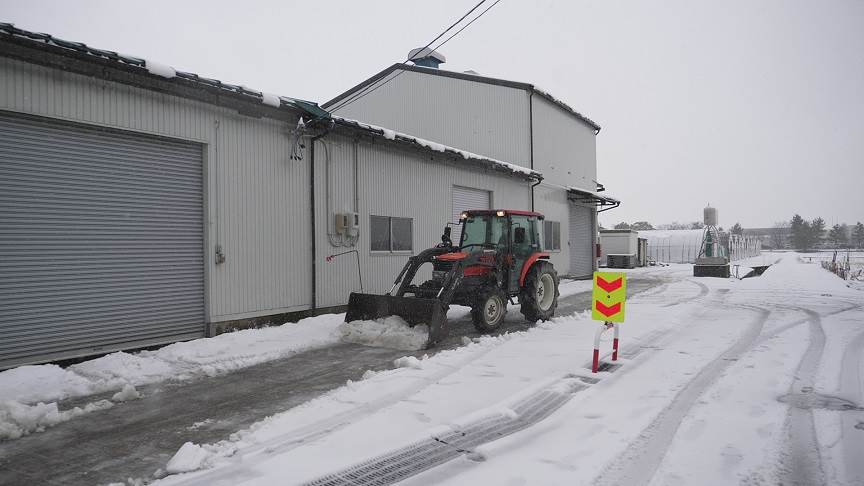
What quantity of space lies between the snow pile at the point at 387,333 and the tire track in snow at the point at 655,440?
3.48 meters

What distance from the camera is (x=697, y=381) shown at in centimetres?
537

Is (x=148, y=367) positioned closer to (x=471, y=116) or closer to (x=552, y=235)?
(x=471, y=116)

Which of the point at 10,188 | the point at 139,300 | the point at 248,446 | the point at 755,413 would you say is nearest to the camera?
the point at 248,446

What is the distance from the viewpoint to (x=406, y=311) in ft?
24.7

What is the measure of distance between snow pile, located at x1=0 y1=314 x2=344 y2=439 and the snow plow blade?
2.02ft

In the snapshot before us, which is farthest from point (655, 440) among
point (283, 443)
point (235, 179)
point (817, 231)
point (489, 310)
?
point (817, 231)

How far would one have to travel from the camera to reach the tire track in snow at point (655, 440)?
3.24 meters

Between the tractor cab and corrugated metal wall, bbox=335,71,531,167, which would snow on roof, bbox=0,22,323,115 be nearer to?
the tractor cab

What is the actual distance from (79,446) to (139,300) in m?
3.81

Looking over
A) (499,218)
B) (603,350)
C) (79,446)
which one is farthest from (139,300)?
(603,350)

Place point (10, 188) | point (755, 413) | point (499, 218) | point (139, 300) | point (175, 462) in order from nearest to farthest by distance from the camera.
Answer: point (175, 462)
point (755, 413)
point (10, 188)
point (139, 300)
point (499, 218)

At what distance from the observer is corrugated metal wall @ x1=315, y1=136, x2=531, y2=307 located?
10.2 meters

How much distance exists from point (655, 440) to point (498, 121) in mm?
16007

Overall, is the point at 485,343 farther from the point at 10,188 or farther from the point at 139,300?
the point at 10,188
